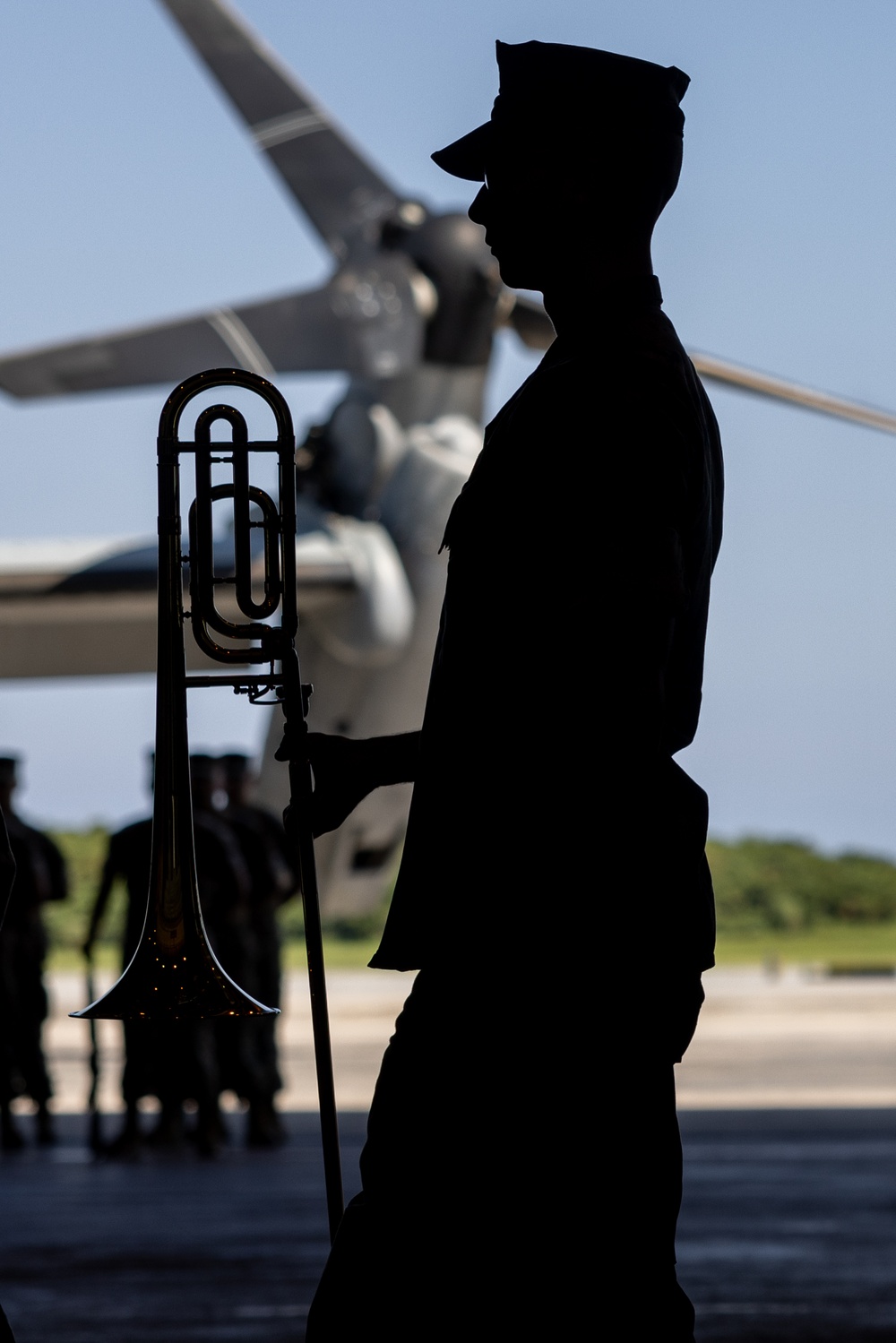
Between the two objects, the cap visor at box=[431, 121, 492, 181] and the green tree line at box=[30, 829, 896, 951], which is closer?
the cap visor at box=[431, 121, 492, 181]

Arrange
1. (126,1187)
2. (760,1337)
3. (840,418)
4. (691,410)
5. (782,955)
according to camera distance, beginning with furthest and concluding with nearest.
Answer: (782,955) < (840,418) < (126,1187) < (760,1337) < (691,410)

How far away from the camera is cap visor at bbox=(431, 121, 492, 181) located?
2.37 metres

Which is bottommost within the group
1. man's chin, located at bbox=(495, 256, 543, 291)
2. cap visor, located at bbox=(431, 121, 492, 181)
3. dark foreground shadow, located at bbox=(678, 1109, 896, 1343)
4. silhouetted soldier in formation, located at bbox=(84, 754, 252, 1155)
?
dark foreground shadow, located at bbox=(678, 1109, 896, 1343)

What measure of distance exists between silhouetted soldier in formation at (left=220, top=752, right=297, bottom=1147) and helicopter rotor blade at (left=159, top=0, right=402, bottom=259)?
21.9 ft

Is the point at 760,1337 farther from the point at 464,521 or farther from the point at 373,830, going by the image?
the point at 373,830

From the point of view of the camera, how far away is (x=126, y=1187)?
8031 millimetres

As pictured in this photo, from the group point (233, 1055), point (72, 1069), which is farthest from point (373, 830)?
point (233, 1055)

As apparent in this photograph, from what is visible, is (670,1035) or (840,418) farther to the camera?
(840,418)

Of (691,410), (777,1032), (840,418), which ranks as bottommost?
(777,1032)

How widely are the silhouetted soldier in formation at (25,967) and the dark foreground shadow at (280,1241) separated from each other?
560mm

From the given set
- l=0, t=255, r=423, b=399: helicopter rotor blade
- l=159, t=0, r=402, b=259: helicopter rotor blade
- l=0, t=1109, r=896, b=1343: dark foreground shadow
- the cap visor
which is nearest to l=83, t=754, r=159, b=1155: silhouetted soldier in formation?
l=0, t=1109, r=896, b=1343: dark foreground shadow

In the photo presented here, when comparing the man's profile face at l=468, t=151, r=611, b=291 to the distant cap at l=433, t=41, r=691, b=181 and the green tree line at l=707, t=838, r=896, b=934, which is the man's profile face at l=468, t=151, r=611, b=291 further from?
the green tree line at l=707, t=838, r=896, b=934

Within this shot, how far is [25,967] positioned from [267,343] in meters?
6.57

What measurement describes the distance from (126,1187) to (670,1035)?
6.21 meters
